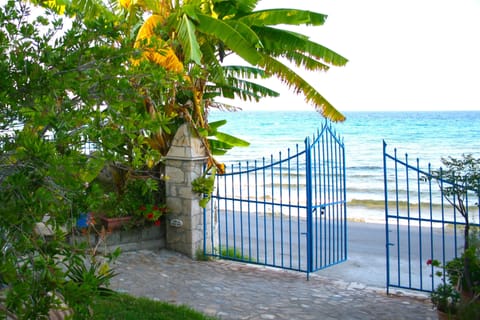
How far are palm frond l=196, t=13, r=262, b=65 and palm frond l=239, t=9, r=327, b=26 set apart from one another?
97cm

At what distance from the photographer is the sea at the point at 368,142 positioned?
23.6 meters

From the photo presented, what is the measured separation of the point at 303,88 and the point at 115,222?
3787 mm

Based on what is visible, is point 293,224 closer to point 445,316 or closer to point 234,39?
point 234,39

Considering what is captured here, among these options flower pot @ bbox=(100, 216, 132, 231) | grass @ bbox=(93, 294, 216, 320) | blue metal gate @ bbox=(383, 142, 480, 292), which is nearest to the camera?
grass @ bbox=(93, 294, 216, 320)

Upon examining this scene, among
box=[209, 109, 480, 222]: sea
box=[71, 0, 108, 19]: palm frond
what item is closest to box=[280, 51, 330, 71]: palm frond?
box=[71, 0, 108, 19]: palm frond

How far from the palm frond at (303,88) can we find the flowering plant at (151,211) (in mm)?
2946

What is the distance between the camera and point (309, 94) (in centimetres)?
941

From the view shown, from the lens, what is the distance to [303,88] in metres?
9.38

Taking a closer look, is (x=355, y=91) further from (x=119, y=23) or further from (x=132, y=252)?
(x=119, y=23)

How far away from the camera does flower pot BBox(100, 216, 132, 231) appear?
880 cm

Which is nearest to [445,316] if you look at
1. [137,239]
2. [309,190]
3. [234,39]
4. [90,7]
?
[309,190]

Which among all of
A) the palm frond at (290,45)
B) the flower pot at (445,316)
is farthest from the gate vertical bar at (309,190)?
the flower pot at (445,316)

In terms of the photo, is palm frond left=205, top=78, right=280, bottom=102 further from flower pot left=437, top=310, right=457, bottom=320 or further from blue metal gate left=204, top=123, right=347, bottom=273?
flower pot left=437, top=310, right=457, bottom=320

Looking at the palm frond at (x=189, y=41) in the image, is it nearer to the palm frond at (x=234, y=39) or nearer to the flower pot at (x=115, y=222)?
the palm frond at (x=234, y=39)
